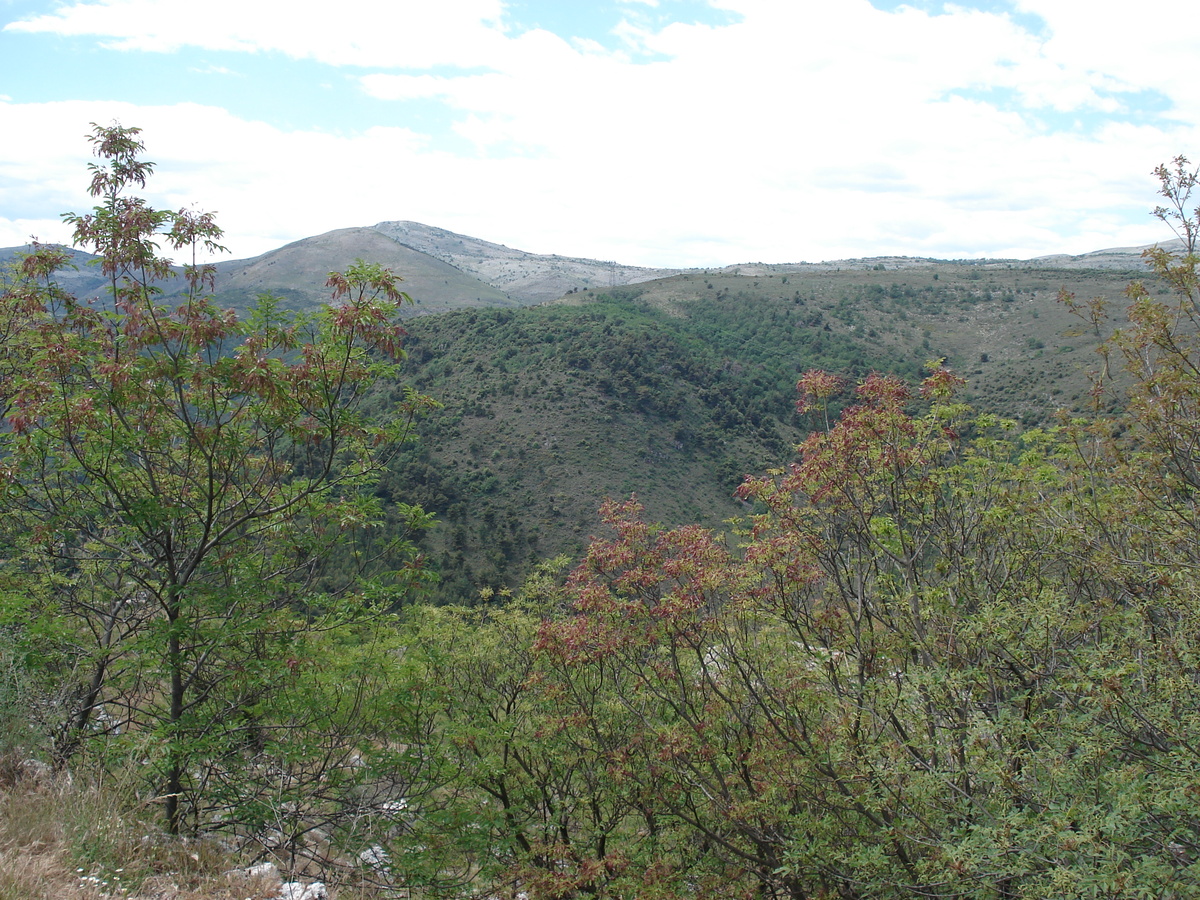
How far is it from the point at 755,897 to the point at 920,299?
295ft

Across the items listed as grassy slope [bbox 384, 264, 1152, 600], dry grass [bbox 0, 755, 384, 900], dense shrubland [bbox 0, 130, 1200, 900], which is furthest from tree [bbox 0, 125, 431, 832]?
grassy slope [bbox 384, 264, 1152, 600]

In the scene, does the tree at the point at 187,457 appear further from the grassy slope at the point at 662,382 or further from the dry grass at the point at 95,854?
the grassy slope at the point at 662,382

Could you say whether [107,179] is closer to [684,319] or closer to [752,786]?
[752,786]

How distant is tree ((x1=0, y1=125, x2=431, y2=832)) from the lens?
6.53 m

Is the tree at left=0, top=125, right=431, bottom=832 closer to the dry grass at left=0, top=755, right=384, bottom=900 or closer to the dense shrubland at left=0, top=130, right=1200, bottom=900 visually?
the dense shrubland at left=0, top=130, right=1200, bottom=900

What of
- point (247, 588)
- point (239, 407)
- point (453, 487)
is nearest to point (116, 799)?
point (247, 588)

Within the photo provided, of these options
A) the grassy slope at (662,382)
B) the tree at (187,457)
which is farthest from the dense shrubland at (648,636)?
the grassy slope at (662,382)

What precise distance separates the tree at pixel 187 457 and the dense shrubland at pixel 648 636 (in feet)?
0.18

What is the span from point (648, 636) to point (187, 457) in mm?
5833

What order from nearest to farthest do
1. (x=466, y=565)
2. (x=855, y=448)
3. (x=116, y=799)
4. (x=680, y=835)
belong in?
1. (x=116, y=799)
2. (x=855, y=448)
3. (x=680, y=835)
4. (x=466, y=565)

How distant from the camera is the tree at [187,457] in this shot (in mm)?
6527

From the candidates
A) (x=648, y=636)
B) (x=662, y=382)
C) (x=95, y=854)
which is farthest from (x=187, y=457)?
(x=662, y=382)

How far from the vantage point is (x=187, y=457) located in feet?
24.6

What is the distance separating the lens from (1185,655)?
552 cm
